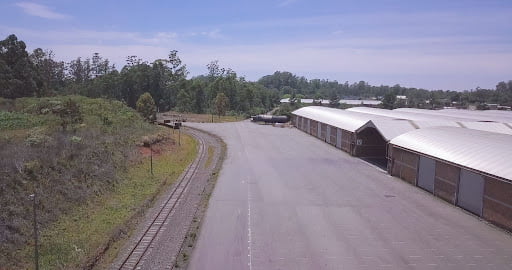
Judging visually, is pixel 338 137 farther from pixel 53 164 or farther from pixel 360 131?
pixel 53 164

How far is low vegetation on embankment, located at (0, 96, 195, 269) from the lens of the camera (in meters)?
16.7

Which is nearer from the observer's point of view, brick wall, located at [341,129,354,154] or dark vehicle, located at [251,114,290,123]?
brick wall, located at [341,129,354,154]

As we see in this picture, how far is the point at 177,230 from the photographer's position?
19531 millimetres

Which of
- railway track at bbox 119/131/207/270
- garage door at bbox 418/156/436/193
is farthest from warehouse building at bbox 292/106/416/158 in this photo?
railway track at bbox 119/131/207/270

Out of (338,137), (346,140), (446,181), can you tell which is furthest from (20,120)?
Result: (446,181)

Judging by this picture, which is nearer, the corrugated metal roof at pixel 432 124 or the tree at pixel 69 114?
the tree at pixel 69 114

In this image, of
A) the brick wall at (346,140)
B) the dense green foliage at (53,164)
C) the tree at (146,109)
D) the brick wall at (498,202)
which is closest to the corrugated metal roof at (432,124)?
the brick wall at (346,140)

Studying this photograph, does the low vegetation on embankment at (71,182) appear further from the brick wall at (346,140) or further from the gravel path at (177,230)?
the brick wall at (346,140)

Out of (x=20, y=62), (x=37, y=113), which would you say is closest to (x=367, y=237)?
(x=37, y=113)

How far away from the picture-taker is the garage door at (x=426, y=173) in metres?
26.3

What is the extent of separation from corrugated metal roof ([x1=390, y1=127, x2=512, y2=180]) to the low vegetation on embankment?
54.2 ft

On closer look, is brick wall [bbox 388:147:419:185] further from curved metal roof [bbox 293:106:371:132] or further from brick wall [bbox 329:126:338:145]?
brick wall [bbox 329:126:338:145]

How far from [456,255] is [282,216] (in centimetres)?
792

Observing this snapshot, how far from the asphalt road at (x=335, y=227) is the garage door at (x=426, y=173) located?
0.66 meters
